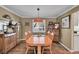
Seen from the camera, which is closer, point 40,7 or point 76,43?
point 76,43

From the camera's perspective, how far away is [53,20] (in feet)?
37.4

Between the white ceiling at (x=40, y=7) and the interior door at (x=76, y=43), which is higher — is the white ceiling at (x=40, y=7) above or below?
above

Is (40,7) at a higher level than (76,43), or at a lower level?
higher

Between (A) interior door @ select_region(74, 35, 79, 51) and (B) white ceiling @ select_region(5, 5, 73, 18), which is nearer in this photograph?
(B) white ceiling @ select_region(5, 5, 73, 18)

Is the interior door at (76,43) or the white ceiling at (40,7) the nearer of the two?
the white ceiling at (40,7)

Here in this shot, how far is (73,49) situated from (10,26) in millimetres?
3550

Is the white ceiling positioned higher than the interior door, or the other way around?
the white ceiling

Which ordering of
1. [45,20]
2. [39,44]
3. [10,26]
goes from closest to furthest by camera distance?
[39,44], [10,26], [45,20]

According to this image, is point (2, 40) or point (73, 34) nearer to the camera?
point (2, 40)
